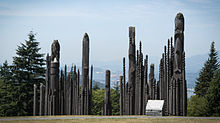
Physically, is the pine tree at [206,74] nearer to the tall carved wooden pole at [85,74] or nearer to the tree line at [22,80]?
the tree line at [22,80]

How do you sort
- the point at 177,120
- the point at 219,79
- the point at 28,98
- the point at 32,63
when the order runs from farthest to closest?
the point at 32,63
the point at 28,98
the point at 219,79
the point at 177,120

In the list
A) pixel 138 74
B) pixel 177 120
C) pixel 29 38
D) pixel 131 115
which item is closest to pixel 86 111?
pixel 131 115

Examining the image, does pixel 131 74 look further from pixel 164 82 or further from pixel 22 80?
pixel 22 80

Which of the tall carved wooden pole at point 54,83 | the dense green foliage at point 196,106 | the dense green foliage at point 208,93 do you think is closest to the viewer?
the tall carved wooden pole at point 54,83

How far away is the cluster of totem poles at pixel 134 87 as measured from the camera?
17.8 metres

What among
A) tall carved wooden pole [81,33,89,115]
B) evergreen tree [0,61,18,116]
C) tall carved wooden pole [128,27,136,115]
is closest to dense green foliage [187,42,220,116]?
tall carved wooden pole [128,27,136,115]

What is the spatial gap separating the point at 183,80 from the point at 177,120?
2592 millimetres

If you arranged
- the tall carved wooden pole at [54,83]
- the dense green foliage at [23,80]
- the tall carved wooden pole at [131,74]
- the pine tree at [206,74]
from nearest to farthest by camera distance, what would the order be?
the tall carved wooden pole at [131,74] → the tall carved wooden pole at [54,83] → the dense green foliage at [23,80] → the pine tree at [206,74]

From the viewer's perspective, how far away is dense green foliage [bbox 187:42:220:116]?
99.5 feet

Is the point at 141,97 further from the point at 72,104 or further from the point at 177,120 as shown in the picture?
the point at 72,104

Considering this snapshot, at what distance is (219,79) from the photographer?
1252 inches

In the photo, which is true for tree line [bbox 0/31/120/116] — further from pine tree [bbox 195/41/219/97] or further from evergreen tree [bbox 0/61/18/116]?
pine tree [bbox 195/41/219/97]

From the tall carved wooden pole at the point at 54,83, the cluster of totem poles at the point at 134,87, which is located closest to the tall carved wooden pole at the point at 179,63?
the cluster of totem poles at the point at 134,87

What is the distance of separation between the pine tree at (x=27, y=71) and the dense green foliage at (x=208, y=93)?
1820cm
